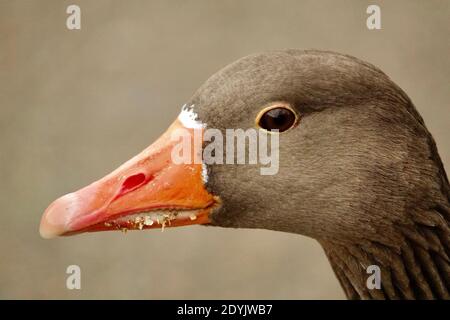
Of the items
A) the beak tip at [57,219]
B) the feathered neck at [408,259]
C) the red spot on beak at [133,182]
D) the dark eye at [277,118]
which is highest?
the dark eye at [277,118]

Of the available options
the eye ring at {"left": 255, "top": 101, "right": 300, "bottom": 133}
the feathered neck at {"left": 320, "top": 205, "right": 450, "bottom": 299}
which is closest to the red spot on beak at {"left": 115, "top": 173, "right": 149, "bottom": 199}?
the eye ring at {"left": 255, "top": 101, "right": 300, "bottom": 133}

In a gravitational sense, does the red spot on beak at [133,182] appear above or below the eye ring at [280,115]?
below

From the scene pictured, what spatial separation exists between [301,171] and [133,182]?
2.12ft

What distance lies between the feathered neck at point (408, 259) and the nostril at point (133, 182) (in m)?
0.82

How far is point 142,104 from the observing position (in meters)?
7.35

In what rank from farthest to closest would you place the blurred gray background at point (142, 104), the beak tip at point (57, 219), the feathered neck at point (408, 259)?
the blurred gray background at point (142, 104) < the feathered neck at point (408, 259) < the beak tip at point (57, 219)

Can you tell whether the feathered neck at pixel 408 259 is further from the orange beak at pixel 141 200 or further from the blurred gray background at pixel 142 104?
the blurred gray background at pixel 142 104

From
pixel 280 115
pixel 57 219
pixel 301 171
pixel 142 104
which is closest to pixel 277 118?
pixel 280 115

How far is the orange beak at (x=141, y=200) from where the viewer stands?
248 cm

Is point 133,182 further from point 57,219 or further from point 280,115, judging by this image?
point 280,115

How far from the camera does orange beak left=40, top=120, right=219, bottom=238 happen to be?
2.48m

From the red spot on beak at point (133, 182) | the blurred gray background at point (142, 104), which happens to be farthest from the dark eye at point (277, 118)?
the blurred gray background at point (142, 104)
